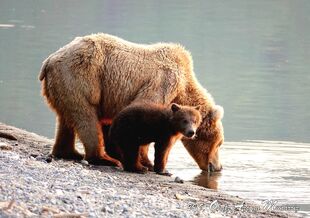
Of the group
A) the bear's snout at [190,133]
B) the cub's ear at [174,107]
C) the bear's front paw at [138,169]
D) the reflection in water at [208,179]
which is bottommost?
the reflection in water at [208,179]

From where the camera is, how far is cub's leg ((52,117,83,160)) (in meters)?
13.1

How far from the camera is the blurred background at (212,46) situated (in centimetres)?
2059

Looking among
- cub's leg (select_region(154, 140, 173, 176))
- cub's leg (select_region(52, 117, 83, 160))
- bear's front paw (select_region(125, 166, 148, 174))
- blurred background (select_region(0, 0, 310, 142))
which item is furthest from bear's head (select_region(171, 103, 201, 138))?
blurred background (select_region(0, 0, 310, 142))

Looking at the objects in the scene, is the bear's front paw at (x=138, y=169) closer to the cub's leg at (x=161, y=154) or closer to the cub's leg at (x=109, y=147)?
the cub's leg at (x=161, y=154)

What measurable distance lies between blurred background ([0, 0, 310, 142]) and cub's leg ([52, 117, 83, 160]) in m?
4.71

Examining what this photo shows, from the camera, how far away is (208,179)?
1375 centimetres

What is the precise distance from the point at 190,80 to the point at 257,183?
1.63 m

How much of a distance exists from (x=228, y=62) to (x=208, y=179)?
19348 mm

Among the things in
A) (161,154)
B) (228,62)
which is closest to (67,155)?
(161,154)

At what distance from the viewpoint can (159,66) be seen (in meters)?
13.1

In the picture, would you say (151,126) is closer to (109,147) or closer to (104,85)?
(104,85)

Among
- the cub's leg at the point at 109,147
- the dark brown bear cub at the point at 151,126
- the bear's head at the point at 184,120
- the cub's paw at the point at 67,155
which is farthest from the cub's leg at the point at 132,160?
the cub's paw at the point at 67,155

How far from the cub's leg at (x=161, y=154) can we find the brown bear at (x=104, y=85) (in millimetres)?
603

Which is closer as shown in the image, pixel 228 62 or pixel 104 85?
pixel 104 85
